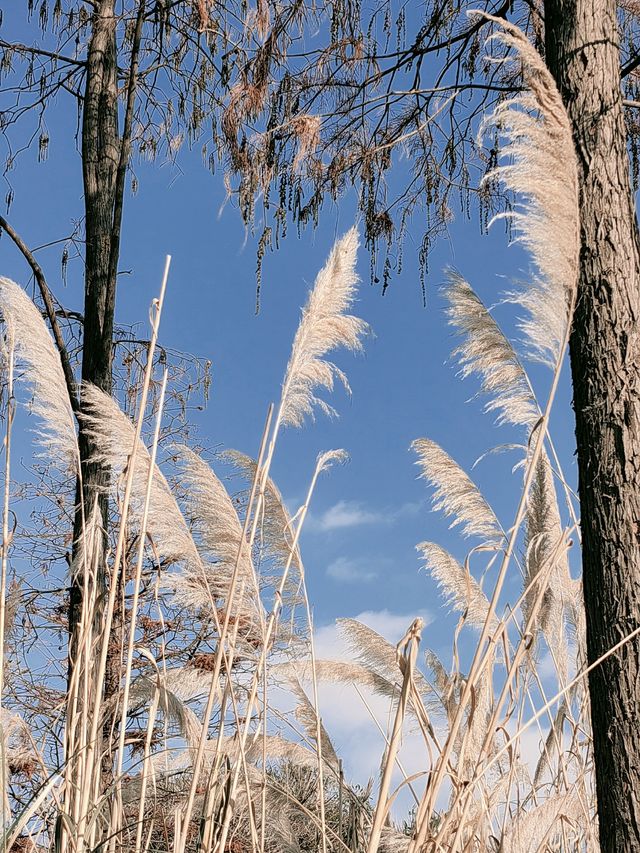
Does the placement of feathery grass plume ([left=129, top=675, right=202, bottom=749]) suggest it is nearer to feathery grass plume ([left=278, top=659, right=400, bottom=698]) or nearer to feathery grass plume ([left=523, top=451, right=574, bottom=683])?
feathery grass plume ([left=278, top=659, right=400, bottom=698])

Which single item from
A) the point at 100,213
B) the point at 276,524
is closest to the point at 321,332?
the point at 276,524

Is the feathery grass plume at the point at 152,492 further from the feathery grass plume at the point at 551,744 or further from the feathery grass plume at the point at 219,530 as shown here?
the feathery grass plume at the point at 551,744

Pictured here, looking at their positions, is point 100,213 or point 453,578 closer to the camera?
point 453,578

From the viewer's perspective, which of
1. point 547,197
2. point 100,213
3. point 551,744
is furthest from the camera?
point 100,213

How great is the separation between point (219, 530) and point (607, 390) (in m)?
1.31

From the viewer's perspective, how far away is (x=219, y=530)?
8.36 feet

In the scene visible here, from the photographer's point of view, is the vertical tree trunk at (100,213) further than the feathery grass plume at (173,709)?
Yes

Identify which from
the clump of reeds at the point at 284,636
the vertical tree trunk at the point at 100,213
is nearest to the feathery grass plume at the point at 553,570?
the clump of reeds at the point at 284,636

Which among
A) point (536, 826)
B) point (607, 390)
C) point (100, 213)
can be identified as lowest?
point (536, 826)

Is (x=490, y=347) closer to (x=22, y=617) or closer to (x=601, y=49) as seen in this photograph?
(x=601, y=49)

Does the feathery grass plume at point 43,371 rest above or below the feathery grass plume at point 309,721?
above

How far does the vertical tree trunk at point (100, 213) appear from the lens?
519cm

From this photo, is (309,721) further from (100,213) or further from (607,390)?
(100,213)

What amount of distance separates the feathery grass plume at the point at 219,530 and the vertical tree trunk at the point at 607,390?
3.57ft
